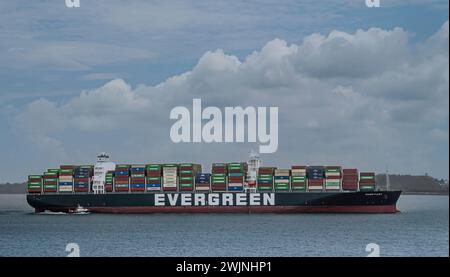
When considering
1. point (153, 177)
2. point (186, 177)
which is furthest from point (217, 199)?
point (153, 177)

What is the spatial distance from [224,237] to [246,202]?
22.4 m

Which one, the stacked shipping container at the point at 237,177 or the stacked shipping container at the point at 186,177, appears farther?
the stacked shipping container at the point at 186,177

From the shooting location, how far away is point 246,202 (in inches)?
2388

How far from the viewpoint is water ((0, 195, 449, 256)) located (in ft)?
106

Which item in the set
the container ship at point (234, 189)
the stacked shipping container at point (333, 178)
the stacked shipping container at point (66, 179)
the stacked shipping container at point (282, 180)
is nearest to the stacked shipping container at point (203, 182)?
the container ship at point (234, 189)

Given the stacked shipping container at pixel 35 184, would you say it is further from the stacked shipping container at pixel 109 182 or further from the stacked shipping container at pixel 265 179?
the stacked shipping container at pixel 265 179

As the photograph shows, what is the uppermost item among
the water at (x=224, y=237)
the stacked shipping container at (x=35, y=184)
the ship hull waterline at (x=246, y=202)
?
the stacked shipping container at (x=35, y=184)

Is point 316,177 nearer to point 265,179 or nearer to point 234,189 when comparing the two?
point 265,179

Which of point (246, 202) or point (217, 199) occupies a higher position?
point (217, 199)

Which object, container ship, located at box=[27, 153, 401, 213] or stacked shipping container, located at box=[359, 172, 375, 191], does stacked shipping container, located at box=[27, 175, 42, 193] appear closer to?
container ship, located at box=[27, 153, 401, 213]

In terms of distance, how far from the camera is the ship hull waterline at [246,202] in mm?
60625

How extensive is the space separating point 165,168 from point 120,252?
1204 inches

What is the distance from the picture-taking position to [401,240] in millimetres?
37938
